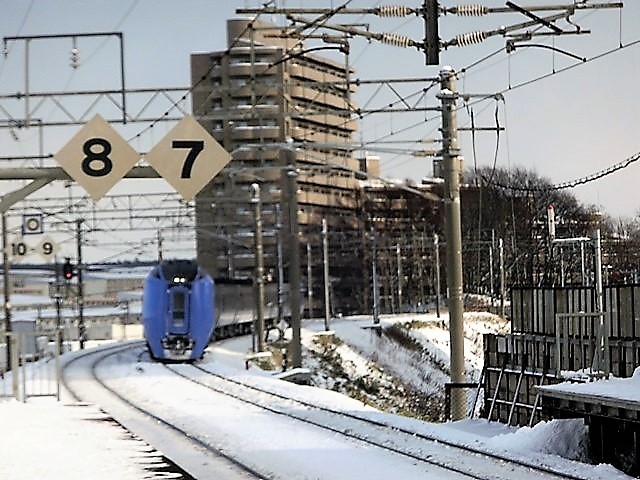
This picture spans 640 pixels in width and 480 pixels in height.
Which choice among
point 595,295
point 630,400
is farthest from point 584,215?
Answer: point 630,400

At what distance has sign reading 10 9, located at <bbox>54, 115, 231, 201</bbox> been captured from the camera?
18.6 m

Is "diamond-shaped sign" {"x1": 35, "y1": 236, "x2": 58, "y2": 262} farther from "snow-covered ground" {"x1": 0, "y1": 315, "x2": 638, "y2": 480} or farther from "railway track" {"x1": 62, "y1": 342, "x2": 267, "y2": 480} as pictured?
"snow-covered ground" {"x1": 0, "y1": 315, "x2": 638, "y2": 480}

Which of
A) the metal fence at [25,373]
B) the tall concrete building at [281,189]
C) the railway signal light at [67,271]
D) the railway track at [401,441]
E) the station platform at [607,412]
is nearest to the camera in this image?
the railway track at [401,441]

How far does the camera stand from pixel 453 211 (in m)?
27.6

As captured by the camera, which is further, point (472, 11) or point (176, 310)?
point (176, 310)

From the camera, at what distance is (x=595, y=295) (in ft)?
84.3

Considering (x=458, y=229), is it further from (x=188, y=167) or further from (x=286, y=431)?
(x=188, y=167)

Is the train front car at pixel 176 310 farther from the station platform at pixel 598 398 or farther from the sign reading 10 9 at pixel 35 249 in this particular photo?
the station platform at pixel 598 398

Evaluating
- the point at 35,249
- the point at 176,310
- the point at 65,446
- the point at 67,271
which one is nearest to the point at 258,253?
the point at 176,310

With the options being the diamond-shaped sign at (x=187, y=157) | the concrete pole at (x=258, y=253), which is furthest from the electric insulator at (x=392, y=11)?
the concrete pole at (x=258, y=253)

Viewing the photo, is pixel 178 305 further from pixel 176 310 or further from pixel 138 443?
pixel 138 443

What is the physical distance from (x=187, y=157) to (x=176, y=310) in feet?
86.1

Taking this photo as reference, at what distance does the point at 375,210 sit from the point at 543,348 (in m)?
82.6

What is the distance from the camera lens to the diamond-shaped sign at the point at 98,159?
61.0ft
